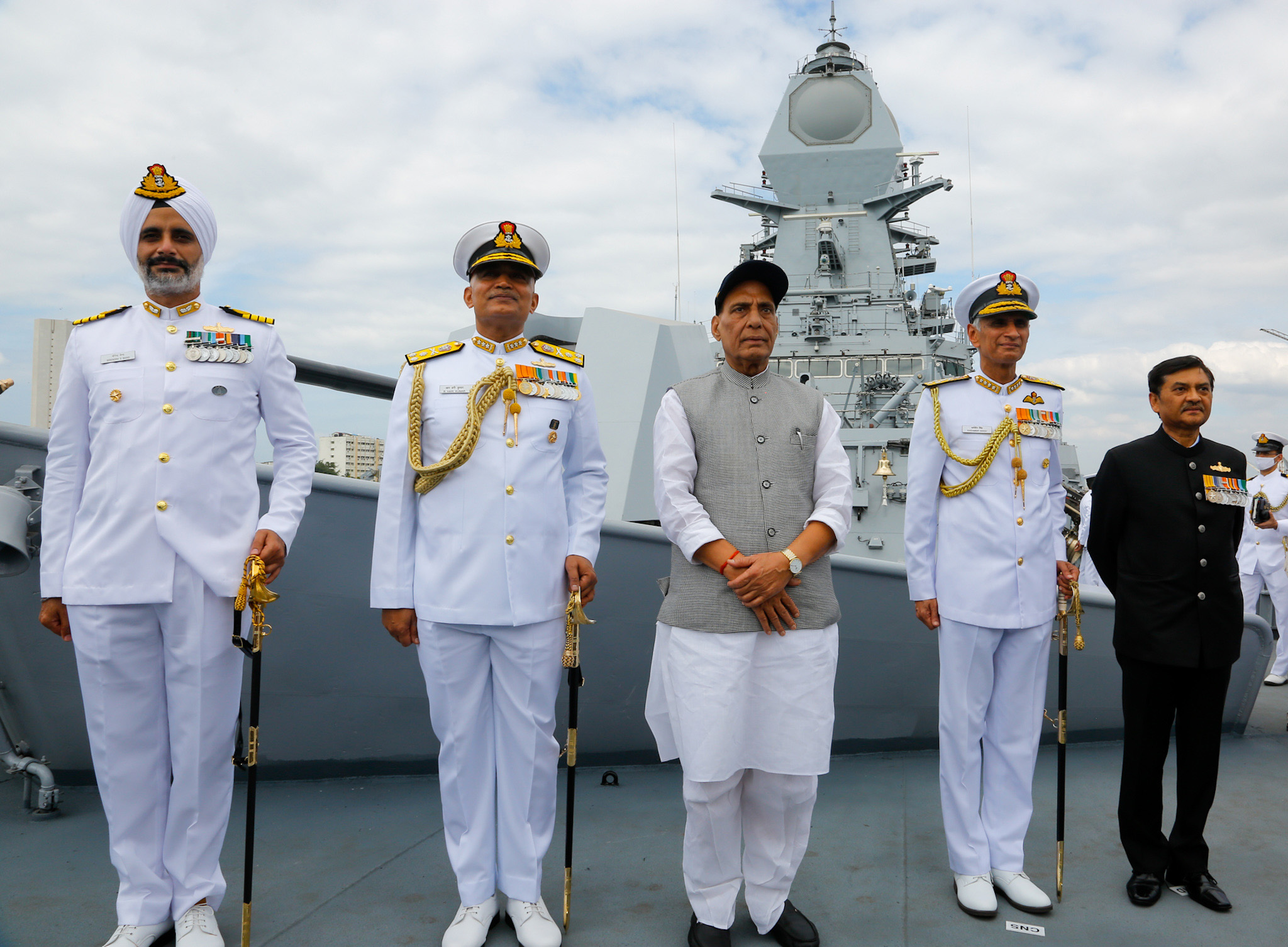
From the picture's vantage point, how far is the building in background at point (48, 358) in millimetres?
2195

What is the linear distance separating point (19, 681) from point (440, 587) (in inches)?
66.7

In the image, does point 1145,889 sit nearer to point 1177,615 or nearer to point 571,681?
point 1177,615

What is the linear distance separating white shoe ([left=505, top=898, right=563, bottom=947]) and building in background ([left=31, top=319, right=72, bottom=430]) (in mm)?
1613

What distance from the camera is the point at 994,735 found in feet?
7.95

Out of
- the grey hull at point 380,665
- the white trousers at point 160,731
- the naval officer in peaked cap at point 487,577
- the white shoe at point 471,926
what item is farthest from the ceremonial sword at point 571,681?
the grey hull at point 380,665

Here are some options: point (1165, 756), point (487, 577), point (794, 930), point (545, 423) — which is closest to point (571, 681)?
point (487, 577)

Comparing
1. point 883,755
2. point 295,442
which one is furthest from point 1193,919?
point 295,442

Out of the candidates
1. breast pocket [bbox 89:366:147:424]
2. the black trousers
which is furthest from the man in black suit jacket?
breast pocket [bbox 89:366:147:424]

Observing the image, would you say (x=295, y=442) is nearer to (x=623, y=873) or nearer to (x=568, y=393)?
(x=568, y=393)

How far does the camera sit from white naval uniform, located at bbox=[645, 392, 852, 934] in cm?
202

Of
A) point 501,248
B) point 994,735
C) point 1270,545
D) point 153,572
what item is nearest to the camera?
point 153,572

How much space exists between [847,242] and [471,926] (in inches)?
561

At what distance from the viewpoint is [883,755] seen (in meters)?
3.67

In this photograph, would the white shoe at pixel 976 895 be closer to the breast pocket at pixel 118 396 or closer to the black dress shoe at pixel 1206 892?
the black dress shoe at pixel 1206 892
